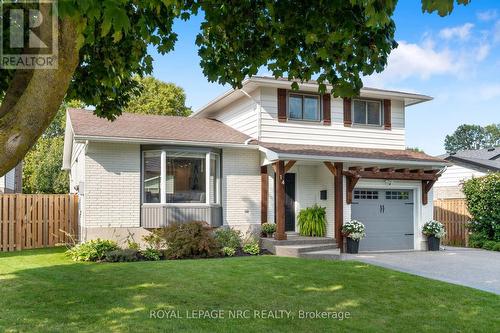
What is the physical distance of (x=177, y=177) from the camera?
1360cm

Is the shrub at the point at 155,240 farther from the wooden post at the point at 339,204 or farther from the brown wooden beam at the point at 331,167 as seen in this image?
the brown wooden beam at the point at 331,167

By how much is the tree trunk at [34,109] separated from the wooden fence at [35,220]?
11346mm

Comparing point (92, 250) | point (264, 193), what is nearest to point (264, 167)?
point (264, 193)

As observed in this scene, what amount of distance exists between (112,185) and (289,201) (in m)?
5.87

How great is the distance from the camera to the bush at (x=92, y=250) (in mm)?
11648

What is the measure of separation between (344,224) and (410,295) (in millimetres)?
6073

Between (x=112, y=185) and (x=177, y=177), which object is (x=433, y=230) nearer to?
(x=177, y=177)

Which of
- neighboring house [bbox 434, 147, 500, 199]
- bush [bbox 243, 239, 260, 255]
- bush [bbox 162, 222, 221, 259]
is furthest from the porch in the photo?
neighboring house [bbox 434, 147, 500, 199]

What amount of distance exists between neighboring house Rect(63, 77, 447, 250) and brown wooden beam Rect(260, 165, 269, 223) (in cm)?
3

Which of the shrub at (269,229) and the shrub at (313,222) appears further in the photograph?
the shrub at (313,222)

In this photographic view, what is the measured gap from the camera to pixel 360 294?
7.80m

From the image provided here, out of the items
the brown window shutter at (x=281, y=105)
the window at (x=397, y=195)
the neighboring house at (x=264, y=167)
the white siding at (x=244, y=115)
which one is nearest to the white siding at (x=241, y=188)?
the neighboring house at (x=264, y=167)

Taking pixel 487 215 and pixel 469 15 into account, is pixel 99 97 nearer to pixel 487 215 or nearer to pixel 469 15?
pixel 469 15

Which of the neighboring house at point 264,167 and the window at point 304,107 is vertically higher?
the window at point 304,107
